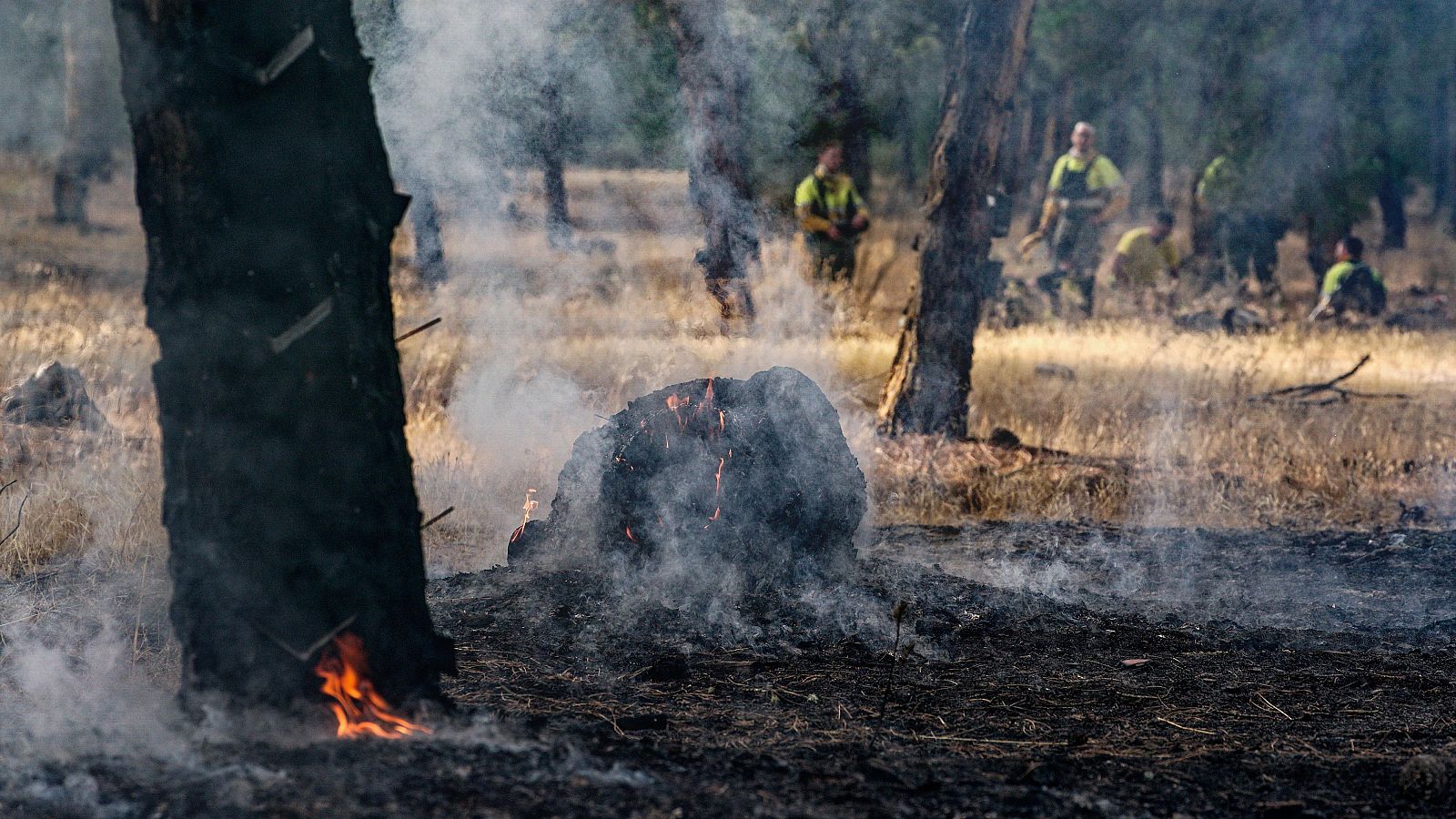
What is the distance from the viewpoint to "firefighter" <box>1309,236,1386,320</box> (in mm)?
16734

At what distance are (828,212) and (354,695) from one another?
11241mm

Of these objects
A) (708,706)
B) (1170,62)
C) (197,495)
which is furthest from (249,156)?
(1170,62)

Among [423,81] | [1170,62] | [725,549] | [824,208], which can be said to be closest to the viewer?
[725,549]

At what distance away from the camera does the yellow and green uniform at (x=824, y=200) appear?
548 inches

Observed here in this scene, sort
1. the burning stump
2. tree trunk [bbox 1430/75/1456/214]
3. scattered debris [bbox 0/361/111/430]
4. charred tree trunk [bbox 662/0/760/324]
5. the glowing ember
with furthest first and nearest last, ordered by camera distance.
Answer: tree trunk [bbox 1430/75/1456/214]
charred tree trunk [bbox 662/0/760/324]
scattered debris [bbox 0/361/111/430]
the glowing ember
the burning stump

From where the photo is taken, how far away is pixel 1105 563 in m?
6.75

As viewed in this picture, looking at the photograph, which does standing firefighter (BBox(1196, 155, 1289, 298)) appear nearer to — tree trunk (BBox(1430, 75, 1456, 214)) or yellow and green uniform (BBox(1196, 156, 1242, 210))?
yellow and green uniform (BBox(1196, 156, 1242, 210))

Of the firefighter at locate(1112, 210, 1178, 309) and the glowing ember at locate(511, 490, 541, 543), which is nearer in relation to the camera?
the glowing ember at locate(511, 490, 541, 543)

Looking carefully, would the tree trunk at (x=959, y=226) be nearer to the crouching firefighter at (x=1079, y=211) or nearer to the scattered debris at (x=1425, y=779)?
the scattered debris at (x=1425, y=779)

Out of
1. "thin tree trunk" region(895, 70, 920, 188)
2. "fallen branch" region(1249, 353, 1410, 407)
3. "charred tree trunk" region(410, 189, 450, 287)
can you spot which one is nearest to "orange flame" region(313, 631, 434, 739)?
"fallen branch" region(1249, 353, 1410, 407)

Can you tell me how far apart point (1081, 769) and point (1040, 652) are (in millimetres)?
1677

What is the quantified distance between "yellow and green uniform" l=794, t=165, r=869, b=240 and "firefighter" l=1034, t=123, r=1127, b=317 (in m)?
4.28

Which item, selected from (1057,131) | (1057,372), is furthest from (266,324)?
(1057,131)

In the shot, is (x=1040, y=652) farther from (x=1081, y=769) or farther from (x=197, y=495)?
(x=197, y=495)
